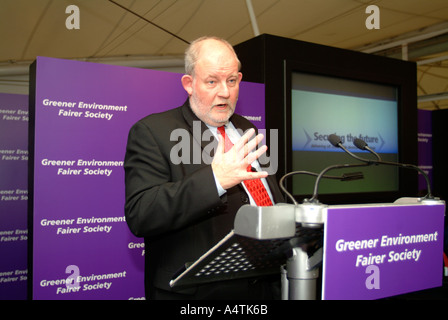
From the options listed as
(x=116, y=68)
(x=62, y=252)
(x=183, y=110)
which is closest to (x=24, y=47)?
(x=116, y=68)

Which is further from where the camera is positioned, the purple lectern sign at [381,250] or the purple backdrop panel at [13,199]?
the purple backdrop panel at [13,199]

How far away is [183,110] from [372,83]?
244 centimetres

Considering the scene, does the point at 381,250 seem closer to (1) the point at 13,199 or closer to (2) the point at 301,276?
(2) the point at 301,276

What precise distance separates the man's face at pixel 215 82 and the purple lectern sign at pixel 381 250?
88cm

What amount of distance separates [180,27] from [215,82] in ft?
16.5

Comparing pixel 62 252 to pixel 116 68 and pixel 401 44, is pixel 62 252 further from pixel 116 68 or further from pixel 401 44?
pixel 401 44

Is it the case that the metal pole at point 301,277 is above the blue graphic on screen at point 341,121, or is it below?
below

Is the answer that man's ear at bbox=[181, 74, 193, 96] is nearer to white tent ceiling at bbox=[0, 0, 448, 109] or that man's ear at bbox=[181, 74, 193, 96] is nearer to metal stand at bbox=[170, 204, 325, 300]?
metal stand at bbox=[170, 204, 325, 300]

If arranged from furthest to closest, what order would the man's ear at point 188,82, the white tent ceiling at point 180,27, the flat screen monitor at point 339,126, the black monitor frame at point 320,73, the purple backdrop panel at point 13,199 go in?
the white tent ceiling at point 180,27, the purple backdrop panel at point 13,199, the flat screen monitor at point 339,126, the black monitor frame at point 320,73, the man's ear at point 188,82

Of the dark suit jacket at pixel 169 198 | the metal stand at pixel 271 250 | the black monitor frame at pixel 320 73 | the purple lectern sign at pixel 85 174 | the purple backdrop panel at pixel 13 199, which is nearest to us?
the metal stand at pixel 271 250

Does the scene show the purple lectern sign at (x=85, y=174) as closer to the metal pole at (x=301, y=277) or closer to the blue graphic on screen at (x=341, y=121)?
the blue graphic on screen at (x=341, y=121)

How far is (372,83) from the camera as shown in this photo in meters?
3.54

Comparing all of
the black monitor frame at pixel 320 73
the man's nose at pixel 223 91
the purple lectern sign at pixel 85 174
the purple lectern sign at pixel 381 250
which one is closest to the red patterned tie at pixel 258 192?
the man's nose at pixel 223 91

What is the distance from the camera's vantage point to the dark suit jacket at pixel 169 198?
1.22 meters
